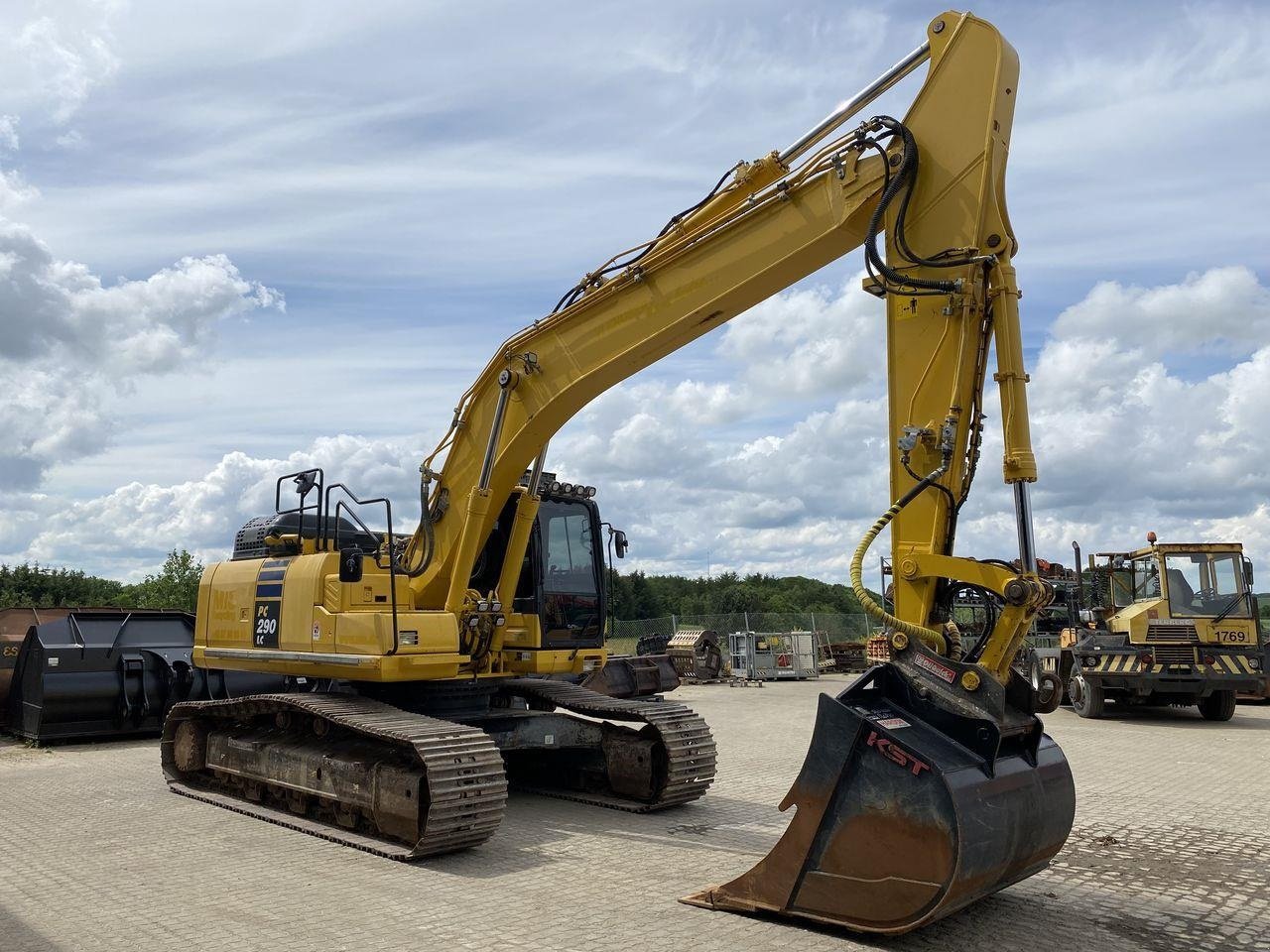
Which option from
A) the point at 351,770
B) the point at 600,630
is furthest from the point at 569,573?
the point at 351,770

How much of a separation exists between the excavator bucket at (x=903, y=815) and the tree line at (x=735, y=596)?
151 feet

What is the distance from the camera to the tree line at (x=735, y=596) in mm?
58594

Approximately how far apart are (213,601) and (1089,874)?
7.90 metres

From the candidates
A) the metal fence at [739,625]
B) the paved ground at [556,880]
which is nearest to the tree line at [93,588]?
the metal fence at [739,625]

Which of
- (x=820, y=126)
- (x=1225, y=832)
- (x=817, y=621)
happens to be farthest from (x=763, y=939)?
(x=817, y=621)

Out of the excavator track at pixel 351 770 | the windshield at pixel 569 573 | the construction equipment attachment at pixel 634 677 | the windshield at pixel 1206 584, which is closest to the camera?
the excavator track at pixel 351 770

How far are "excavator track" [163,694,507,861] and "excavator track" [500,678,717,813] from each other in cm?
165

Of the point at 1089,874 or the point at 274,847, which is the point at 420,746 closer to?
the point at 274,847

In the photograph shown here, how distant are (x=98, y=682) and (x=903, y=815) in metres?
11.6

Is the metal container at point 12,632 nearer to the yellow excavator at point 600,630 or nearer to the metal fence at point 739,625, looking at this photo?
the yellow excavator at point 600,630

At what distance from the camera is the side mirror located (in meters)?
8.47

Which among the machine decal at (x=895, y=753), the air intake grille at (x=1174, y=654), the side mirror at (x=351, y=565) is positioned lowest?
the machine decal at (x=895, y=753)

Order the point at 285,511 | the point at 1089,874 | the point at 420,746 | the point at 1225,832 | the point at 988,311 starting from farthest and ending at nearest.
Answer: the point at 285,511, the point at 1225,832, the point at 420,746, the point at 1089,874, the point at 988,311

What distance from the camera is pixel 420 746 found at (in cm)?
730
